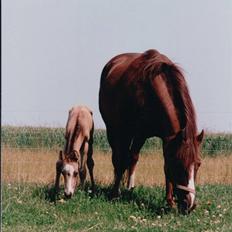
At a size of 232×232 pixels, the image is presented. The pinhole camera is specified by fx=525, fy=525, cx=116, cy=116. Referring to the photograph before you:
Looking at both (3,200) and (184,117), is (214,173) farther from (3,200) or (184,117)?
(3,200)

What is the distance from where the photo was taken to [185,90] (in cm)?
718

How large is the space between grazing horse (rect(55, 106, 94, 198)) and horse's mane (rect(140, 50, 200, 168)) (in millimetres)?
1550

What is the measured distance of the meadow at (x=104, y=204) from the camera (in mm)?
6000

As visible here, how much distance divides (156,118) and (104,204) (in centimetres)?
145

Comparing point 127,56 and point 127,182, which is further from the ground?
point 127,56

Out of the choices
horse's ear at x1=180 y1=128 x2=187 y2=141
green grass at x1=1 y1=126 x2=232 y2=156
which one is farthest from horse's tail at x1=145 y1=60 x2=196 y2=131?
green grass at x1=1 y1=126 x2=232 y2=156

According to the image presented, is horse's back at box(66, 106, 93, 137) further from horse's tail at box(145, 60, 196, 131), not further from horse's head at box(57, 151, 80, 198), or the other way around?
horse's tail at box(145, 60, 196, 131)

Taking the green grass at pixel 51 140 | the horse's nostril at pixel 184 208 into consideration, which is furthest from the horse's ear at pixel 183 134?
the green grass at pixel 51 140

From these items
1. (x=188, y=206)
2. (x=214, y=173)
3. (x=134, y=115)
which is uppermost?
(x=134, y=115)

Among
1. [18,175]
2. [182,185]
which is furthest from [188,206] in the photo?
[18,175]

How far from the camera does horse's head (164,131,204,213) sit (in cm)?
661

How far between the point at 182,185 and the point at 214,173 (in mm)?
4250

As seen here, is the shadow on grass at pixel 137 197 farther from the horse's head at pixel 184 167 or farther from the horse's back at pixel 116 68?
the horse's back at pixel 116 68

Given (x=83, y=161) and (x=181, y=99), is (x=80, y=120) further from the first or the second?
(x=181, y=99)
